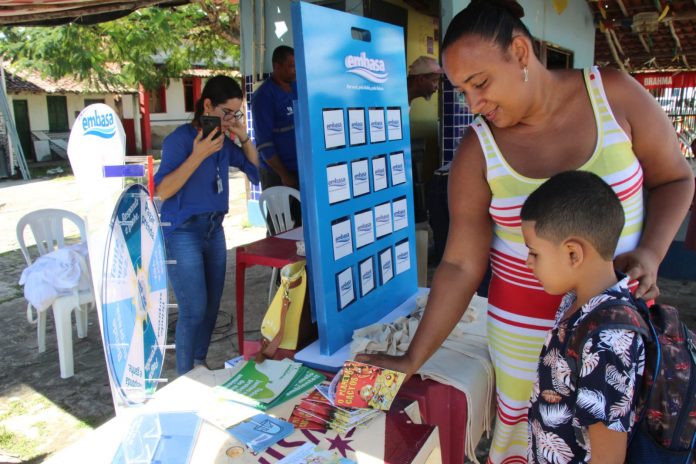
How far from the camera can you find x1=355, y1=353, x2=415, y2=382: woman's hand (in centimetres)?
142

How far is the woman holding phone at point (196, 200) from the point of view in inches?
106

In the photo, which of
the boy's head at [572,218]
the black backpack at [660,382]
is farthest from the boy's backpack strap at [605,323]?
the boy's head at [572,218]

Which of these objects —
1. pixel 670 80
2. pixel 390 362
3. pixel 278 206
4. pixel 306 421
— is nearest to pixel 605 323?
pixel 390 362

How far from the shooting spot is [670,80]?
12.5 m

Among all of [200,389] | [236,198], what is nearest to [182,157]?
[200,389]

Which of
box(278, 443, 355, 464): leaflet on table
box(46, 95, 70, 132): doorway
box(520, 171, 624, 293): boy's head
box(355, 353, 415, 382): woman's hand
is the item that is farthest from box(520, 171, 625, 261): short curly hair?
box(46, 95, 70, 132): doorway

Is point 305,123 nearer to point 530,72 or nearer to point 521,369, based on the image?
point 530,72

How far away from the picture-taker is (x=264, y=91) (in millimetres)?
4281

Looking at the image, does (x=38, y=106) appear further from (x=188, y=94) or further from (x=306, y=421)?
(x=306, y=421)

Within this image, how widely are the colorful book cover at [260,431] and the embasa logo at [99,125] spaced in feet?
2.34

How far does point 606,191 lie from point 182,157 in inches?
81.7

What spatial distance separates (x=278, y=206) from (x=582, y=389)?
3473 mm

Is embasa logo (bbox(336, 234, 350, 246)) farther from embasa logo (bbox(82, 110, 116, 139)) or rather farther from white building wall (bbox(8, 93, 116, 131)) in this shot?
white building wall (bbox(8, 93, 116, 131))

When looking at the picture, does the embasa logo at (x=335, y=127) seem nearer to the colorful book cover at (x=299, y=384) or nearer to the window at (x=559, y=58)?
the colorful book cover at (x=299, y=384)
